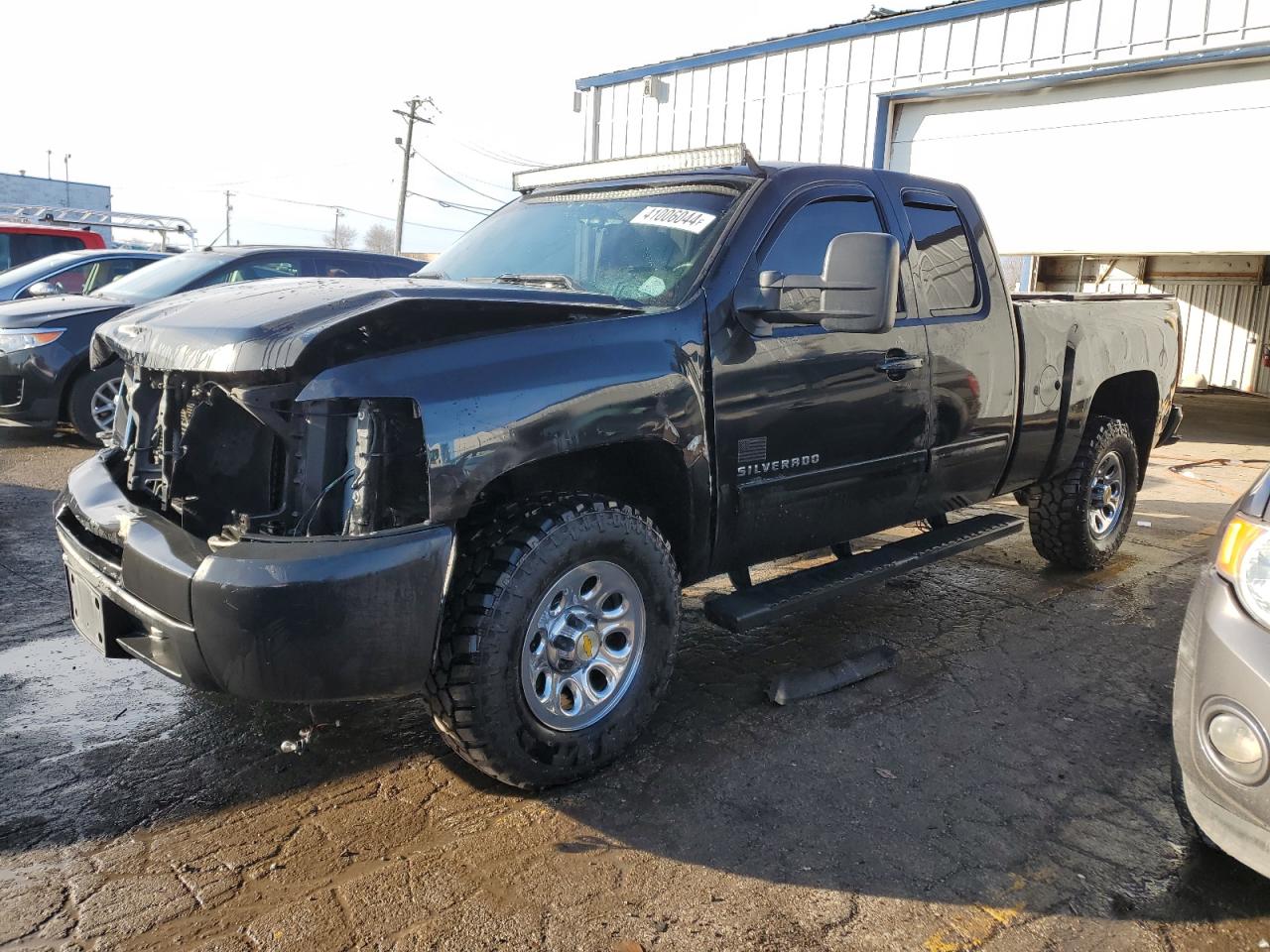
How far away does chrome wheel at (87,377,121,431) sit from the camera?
311 inches

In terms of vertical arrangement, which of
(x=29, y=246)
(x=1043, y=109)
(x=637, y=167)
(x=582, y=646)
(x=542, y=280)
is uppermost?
(x=1043, y=109)

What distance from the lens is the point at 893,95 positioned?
44.0 feet

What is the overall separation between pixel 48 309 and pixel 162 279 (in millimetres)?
874

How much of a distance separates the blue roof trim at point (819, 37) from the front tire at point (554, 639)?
11632mm

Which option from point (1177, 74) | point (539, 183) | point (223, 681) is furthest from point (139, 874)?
point (1177, 74)

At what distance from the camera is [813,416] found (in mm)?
3629

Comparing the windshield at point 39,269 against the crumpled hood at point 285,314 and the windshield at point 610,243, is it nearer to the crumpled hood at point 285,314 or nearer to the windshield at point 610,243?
the windshield at point 610,243

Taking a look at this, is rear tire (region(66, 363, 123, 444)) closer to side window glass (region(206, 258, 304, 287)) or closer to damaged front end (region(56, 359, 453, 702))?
side window glass (region(206, 258, 304, 287))

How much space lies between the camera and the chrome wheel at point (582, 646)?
288 cm

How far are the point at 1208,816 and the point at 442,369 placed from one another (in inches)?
89.1

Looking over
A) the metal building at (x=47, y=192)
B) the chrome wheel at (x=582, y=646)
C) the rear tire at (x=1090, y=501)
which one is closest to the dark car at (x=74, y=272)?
the chrome wheel at (x=582, y=646)

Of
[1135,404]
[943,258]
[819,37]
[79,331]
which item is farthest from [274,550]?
[819,37]

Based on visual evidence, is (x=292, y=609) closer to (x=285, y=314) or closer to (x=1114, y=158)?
(x=285, y=314)

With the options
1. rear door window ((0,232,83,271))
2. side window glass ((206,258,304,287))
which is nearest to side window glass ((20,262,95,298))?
side window glass ((206,258,304,287))
